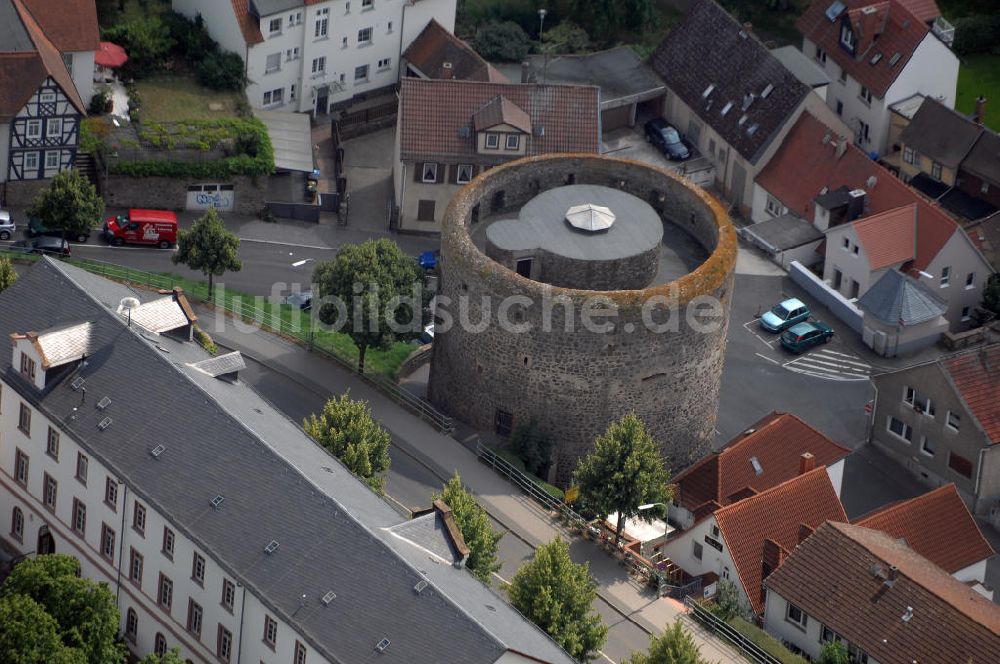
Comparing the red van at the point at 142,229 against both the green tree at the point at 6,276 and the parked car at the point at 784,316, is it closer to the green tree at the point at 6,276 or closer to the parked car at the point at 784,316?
the green tree at the point at 6,276

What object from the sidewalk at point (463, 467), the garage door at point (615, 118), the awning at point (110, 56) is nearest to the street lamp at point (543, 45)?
the garage door at point (615, 118)

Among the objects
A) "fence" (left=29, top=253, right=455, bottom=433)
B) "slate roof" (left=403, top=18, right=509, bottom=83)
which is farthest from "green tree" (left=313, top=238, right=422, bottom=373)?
"slate roof" (left=403, top=18, right=509, bottom=83)

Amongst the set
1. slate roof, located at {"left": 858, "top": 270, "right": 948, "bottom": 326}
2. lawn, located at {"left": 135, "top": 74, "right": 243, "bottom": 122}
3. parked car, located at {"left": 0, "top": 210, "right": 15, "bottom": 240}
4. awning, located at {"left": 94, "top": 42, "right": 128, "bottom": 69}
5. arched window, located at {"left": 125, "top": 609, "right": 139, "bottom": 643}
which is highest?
awning, located at {"left": 94, "top": 42, "right": 128, "bottom": 69}

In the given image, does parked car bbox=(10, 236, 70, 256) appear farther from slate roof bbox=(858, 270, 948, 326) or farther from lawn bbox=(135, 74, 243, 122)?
slate roof bbox=(858, 270, 948, 326)

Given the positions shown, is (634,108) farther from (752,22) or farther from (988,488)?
(988,488)

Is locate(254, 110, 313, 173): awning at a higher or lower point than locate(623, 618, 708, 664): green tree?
higher

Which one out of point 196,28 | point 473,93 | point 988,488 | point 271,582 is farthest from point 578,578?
point 196,28

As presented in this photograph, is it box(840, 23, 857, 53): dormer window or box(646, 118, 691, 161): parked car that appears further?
box(840, 23, 857, 53): dormer window

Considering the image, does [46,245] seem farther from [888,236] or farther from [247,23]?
[888,236]
